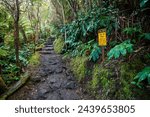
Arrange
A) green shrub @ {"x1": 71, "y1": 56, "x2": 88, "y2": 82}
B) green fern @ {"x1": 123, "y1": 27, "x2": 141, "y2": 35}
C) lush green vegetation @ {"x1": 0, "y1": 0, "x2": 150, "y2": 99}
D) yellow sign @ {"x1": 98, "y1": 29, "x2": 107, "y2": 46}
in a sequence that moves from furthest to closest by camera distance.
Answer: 1. green shrub @ {"x1": 71, "y1": 56, "x2": 88, "y2": 82}
2. yellow sign @ {"x1": 98, "y1": 29, "x2": 107, "y2": 46}
3. green fern @ {"x1": 123, "y1": 27, "x2": 141, "y2": 35}
4. lush green vegetation @ {"x1": 0, "y1": 0, "x2": 150, "y2": 99}

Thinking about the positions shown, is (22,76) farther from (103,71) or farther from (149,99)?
(149,99)

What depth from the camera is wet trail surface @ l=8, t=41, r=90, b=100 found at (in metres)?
6.40

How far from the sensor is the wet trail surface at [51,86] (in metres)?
6.40

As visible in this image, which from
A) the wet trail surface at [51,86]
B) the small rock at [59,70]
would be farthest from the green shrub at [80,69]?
the small rock at [59,70]

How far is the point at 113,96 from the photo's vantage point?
525 centimetres

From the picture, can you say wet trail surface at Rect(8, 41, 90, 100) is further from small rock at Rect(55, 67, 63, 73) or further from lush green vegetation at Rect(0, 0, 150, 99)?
lush green vegetation at Rect(0, 0, 150, 99)

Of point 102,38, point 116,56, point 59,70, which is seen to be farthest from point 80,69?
point 116,56

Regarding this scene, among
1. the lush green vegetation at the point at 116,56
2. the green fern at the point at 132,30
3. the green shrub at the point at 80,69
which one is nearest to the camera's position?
the lush green vegetation at the point at 116,56

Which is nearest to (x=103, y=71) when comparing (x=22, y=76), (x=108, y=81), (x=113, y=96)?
(x=108, y=81)

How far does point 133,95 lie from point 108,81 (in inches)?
35.6

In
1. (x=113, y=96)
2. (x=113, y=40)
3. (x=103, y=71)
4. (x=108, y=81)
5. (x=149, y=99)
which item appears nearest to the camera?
(x=149, y=99)

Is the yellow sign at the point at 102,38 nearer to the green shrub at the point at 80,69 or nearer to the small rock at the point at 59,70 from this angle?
the green shrub at the point at 80,69

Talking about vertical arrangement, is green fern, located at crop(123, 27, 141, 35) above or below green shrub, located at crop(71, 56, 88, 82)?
above

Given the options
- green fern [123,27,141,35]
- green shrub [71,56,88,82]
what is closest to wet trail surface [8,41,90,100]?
green shrub [71,56,88,82]
